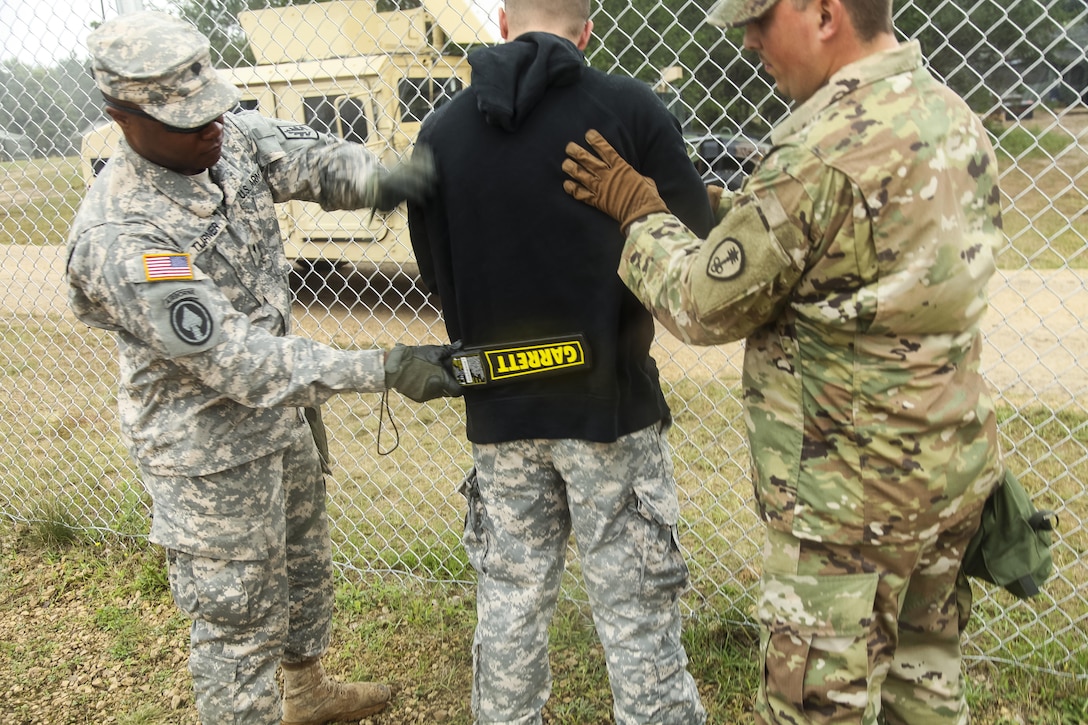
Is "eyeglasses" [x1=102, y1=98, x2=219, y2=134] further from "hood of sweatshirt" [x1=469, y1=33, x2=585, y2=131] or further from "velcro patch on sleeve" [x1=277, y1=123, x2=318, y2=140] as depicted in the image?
"hood of sweatshirt" [x1=469, y1=33, x2=585, y2=131]

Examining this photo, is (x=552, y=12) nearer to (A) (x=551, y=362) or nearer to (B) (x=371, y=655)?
(A) (x=551, y=362)

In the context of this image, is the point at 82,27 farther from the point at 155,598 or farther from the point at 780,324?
the point at 780,324

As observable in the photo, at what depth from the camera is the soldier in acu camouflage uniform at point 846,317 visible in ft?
4.80

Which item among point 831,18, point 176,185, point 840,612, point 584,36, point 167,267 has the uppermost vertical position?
point 831,18

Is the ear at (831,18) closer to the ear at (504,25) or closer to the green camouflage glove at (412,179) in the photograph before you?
the ear at (504,25)

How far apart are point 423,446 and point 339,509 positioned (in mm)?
888

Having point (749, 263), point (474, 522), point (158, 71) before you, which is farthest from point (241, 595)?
point (749, 263)

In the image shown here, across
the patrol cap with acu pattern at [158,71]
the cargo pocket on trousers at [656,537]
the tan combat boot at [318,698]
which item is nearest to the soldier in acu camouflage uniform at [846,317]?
the cargo pocket on trousers at [656,537]

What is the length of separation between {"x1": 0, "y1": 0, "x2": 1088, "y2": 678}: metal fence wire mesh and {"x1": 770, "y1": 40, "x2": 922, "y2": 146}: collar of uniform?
2.31 feet

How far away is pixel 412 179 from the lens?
73.9 inches

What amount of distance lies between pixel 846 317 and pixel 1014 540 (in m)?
0.62

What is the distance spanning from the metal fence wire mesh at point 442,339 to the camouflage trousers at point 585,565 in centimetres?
43

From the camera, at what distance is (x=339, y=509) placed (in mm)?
3879

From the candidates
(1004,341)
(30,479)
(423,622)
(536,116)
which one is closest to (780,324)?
(536,116)
